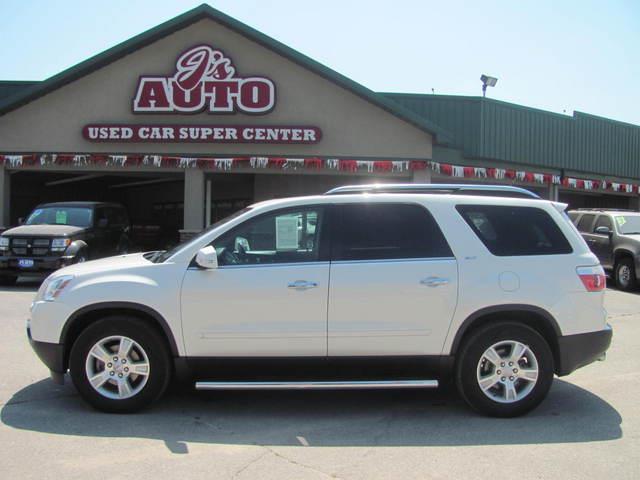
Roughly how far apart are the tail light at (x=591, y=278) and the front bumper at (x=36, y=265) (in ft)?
34.2

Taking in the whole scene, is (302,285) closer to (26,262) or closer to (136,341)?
(136,341)

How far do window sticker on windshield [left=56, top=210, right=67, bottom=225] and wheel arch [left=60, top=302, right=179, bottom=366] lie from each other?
372 inches

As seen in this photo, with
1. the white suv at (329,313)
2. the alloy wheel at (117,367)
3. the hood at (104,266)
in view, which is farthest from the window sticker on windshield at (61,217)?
the alloy wheel at (117,367)

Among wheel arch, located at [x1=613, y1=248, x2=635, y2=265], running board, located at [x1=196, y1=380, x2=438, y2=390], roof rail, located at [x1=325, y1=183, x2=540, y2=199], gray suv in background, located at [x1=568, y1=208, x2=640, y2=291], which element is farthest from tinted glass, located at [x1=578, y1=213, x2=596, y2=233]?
running board, located at [x1=196, y1=380, x2=438, y2=390]

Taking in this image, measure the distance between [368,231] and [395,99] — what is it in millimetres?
14239

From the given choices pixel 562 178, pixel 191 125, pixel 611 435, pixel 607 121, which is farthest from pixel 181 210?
pixel 611 435

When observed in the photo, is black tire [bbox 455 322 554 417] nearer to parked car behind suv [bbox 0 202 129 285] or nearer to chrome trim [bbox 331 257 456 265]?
chrome trim [bbox 331 257 456 265]

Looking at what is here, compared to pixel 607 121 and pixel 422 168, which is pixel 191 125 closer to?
pixel 422 168

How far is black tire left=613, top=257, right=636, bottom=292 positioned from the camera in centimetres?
1335

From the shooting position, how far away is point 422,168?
1639 cm

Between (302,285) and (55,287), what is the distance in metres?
2.04

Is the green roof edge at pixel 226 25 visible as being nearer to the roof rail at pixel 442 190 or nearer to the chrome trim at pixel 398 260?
the roof rail at pixel 442 190

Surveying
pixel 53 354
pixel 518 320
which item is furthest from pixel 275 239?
pixel 518 320

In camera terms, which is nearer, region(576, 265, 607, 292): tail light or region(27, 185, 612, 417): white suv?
region(27, 185, 612, 417): white suv
